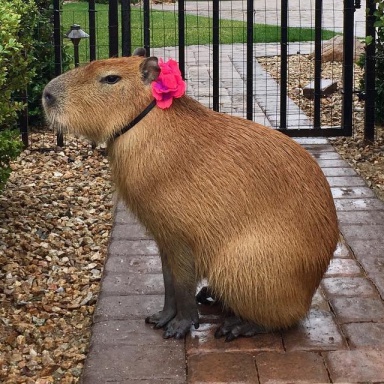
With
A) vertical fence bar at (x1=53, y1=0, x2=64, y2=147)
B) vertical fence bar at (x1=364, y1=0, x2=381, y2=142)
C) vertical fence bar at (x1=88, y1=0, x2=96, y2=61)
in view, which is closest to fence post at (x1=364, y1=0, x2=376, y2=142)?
vertical fence bar at (x1=364, y1=0, x2=381, y2=142)

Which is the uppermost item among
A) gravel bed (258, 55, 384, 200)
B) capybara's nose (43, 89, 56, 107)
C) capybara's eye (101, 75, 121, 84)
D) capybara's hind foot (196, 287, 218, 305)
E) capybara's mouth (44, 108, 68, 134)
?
capybara's eye (101, 75, 121, 84)

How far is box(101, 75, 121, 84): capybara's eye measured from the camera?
389cm

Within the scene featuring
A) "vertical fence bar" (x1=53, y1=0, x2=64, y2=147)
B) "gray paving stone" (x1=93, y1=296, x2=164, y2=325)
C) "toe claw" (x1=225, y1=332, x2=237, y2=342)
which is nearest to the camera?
"toe claw" (x1=225, y1=332, x2=237, y2=342)

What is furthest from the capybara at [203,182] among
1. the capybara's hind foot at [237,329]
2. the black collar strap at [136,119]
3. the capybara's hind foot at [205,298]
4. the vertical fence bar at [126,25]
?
the vertical fence bar at [126,25]

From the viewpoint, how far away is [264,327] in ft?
13.4

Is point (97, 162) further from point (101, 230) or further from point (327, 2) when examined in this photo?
point (327, 2)

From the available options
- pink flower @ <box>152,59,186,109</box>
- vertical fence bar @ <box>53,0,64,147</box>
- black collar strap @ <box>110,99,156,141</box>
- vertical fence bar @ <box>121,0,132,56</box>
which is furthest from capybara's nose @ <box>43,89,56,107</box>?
vertical fence bar @ <box>53,0,64,147</box>

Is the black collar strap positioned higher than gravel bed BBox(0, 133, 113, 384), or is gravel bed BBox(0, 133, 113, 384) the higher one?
the black collar strap

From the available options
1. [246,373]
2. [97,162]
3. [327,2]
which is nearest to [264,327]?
[246,373]

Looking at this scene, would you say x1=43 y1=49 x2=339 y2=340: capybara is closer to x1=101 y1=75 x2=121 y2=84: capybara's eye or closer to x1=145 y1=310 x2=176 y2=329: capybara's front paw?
x1=101 y1=75 x2=121 y2=84: capybara's eye

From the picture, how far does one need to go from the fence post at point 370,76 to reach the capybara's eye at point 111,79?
14.6 ft

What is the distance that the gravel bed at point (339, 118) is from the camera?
7.39 m

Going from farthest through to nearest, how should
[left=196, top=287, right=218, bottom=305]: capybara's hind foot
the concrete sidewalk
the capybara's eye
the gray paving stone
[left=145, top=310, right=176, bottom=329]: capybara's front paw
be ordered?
the concrete sidewalk
[left=196, top=287, right=218, bottom=305]: capybara's hind foot
the gray paving stone
[left=145, top=310, right=176, bottom=329]: capybara's front paw
the capybara's eye

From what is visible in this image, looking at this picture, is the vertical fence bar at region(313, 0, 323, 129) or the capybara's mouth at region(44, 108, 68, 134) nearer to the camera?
the capybara's mouth at region(44, 108, 68, 134)
